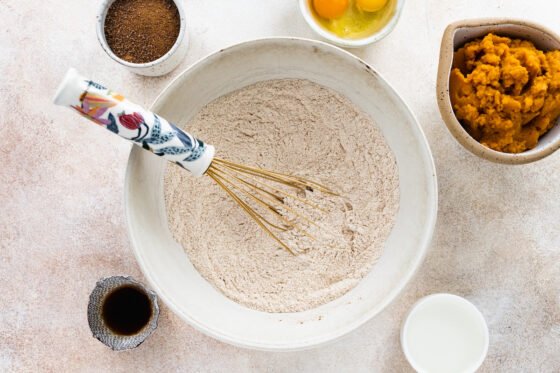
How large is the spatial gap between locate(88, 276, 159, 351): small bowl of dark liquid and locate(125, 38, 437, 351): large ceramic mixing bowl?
0.41 ft

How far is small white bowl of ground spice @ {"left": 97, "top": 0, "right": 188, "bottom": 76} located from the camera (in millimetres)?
1235

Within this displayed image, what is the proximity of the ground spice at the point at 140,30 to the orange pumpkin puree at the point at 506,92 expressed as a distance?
564 millimetres

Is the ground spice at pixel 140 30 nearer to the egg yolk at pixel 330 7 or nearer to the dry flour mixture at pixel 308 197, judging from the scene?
the dry flour mixture at pixel 308 197

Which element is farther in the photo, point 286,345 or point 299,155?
point 299,155

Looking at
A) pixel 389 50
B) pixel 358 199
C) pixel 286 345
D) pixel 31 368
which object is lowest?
pixel 31 368

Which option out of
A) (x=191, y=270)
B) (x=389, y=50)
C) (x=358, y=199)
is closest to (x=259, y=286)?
(x=191, y=270)

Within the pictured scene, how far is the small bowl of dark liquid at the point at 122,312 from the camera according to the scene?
1227 millimetres

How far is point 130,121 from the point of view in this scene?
94 cm

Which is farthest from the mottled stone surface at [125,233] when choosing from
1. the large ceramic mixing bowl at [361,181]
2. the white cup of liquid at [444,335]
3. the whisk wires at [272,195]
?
the whisk wires at [272,195]

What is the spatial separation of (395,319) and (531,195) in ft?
1.28

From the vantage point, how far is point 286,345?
1120 millimetres

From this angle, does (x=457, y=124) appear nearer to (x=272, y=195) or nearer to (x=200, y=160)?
(x=272, y=195)

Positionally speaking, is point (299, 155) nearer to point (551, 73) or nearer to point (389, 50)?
point (389, 50)

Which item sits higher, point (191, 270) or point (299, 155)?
point (299, 155)
